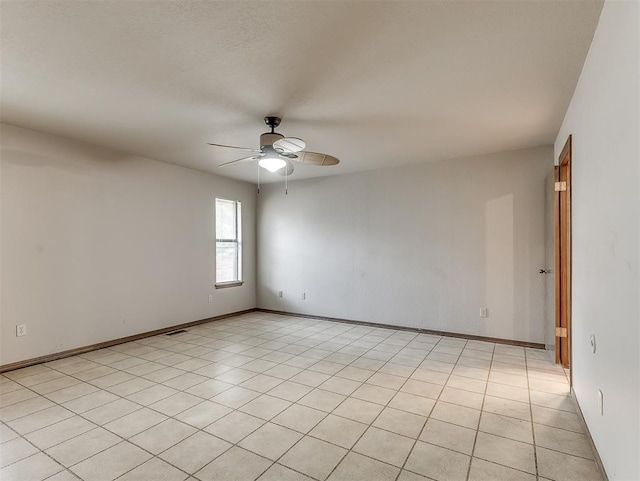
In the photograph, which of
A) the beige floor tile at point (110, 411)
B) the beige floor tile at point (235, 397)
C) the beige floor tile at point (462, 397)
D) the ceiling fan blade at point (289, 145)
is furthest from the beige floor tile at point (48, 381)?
the beige floor tile at point (462, 397)

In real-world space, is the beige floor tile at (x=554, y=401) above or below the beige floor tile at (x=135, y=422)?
above

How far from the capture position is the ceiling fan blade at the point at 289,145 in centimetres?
267

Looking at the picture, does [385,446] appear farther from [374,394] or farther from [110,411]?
[110,411]

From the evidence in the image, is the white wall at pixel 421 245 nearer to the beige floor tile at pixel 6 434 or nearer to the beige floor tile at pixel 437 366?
the beige floor tile at pixel 437 366

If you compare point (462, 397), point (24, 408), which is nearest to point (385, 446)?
point (462, 397)

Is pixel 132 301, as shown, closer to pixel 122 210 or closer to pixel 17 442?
pixel 122 210

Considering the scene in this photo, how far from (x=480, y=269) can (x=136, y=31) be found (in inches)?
174

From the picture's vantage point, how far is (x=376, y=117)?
3.19 m

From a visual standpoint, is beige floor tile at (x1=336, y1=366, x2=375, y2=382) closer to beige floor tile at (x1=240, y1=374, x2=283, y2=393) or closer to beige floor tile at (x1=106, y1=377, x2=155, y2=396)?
beige floor tile at (x1=240, y1=374, x2=283, y2=393)

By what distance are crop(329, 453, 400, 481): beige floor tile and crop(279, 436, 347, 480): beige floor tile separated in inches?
1.9

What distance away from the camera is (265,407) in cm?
263

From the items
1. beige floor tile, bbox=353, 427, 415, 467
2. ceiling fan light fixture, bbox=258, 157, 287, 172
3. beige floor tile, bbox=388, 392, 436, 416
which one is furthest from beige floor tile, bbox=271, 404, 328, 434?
ceiling fan light fixture, bbox=258, 157, 287, 172

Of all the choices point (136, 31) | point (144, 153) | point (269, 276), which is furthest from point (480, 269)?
point (144, 153)

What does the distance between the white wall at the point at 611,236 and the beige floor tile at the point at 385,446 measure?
1008 millimetres
